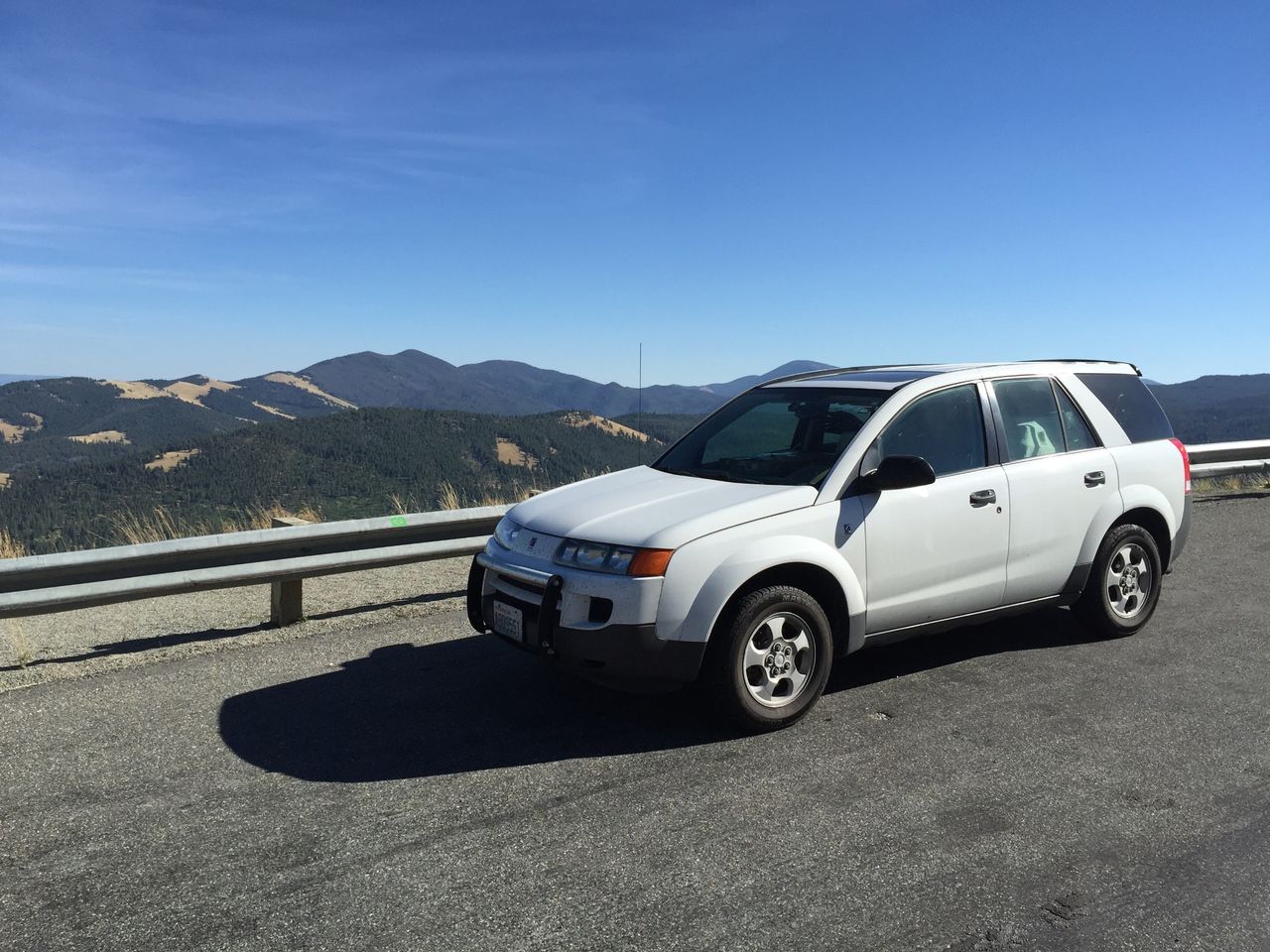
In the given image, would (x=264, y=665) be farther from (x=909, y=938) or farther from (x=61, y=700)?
(x=909, y=938)

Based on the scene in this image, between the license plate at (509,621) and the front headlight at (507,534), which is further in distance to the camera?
the front headlight at (507,534)

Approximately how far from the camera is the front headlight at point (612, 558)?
14.9 ft

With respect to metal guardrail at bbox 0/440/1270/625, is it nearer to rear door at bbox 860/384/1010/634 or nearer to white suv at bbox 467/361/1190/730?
white suv at bbox 467/361/1190/730

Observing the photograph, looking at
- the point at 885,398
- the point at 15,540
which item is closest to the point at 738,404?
the point at 885,398

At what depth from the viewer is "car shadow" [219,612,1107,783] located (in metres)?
4.55

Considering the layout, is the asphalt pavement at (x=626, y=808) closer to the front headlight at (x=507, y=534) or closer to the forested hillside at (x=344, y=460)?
the front headlight at (x=507, y=534)

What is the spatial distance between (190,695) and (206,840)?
1.93 metres

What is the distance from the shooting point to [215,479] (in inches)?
2709

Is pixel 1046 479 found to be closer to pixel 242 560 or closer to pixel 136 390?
pixel 242 560

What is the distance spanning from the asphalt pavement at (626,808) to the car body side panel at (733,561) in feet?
2.08

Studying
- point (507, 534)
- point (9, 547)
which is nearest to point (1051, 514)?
point (507, 534)

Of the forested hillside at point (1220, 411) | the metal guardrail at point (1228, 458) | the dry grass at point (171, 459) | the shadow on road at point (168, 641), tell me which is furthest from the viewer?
the forested hillside at point (1220, 411)

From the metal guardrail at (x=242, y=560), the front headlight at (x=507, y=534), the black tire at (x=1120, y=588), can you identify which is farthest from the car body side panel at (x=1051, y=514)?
the metal guardrail at (x=242, y=560)

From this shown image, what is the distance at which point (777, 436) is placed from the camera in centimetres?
585
